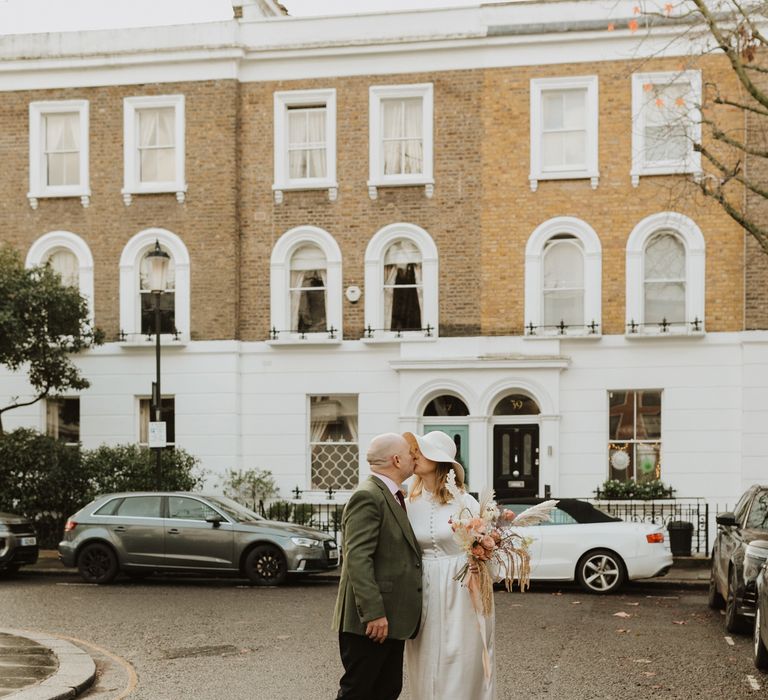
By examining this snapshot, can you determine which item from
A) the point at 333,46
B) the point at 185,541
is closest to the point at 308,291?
the point at 333,46

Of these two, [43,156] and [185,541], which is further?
[43,156]

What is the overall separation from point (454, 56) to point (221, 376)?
8060mm

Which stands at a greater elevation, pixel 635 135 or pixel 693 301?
pixel 635 135

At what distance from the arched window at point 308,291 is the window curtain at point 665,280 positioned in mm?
6562

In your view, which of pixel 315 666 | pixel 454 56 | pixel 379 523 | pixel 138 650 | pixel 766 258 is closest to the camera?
pixel 379 523

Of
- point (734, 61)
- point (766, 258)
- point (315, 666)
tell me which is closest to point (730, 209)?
point (734, 61)

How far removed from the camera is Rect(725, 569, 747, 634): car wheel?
13.1 meters

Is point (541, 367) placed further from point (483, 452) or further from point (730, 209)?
point (730, 209)

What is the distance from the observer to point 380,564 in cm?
695

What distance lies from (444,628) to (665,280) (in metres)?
18.7

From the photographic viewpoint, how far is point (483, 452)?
2503cm

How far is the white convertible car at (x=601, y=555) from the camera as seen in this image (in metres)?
17.4

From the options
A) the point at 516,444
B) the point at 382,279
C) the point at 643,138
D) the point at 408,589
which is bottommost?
the point at 516,444

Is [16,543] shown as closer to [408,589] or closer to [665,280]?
[665,280]
